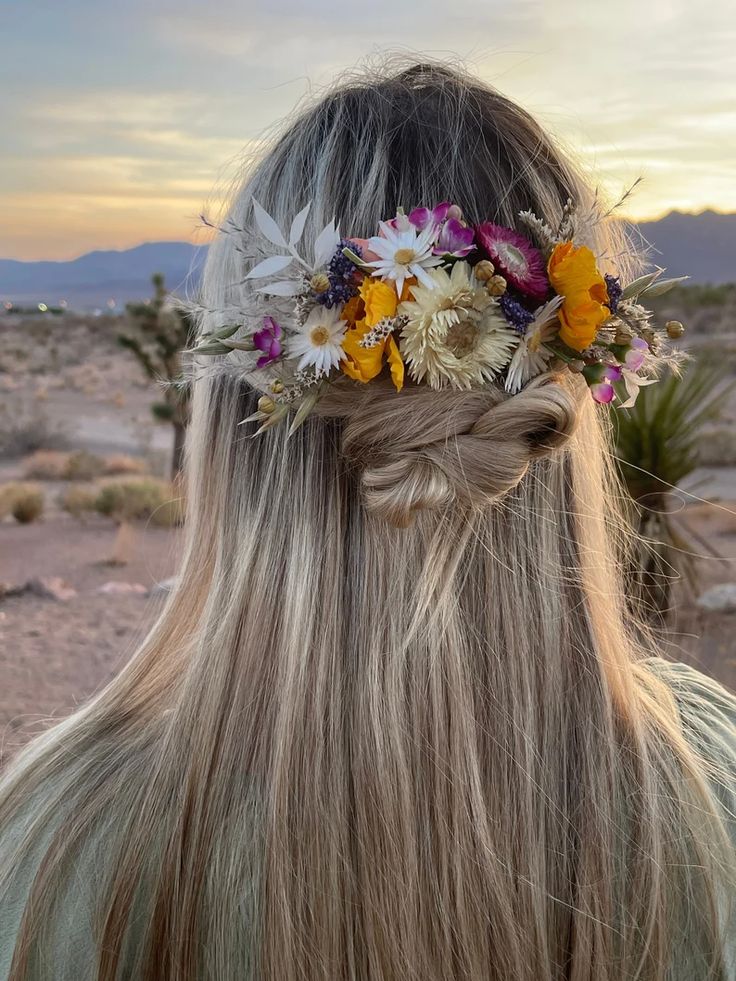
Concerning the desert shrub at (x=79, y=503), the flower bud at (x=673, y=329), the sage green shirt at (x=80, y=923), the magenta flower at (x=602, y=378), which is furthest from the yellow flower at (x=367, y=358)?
the desert shrub at (x=79, y=503)

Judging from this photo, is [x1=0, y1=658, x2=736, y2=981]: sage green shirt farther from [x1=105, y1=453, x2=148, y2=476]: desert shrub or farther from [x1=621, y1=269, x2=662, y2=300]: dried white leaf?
[x1=105, y1=453, x2=148, y2=476]: desert shrub

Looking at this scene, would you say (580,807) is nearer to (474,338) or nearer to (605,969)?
(605,969)

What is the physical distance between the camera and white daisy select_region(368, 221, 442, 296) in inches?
38.0

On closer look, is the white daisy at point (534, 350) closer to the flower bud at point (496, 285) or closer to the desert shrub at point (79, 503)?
the flower bud at point (496, 285)

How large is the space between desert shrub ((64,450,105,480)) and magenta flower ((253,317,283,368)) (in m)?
9.63

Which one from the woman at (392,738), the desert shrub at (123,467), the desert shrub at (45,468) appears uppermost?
the woman at (392,738)

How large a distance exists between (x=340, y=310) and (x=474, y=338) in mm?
161

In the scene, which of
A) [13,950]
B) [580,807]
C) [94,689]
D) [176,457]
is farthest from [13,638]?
[176,457]

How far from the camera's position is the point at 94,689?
441 centimetres

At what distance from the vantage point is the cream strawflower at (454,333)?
964 millimetres

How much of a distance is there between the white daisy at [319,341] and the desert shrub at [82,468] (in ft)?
31.7

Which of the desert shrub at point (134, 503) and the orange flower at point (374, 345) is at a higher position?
the orange flower at point (374, 345)

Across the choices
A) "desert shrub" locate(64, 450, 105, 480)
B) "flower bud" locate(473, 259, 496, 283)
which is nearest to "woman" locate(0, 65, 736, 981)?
"flower bud" locate(473, 259, 496, 283)

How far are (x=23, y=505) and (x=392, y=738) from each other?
26.0 ft
